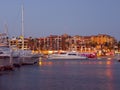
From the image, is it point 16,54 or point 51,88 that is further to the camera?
point 16,54

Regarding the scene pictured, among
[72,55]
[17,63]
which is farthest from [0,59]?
[72,55]

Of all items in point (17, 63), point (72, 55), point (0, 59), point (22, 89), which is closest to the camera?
point (22, 89)

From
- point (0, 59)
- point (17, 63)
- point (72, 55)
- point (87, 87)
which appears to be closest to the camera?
point (87, 87)

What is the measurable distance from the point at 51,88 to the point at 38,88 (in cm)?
112

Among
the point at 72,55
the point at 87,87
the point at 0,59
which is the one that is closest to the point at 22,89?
the point at 87,87

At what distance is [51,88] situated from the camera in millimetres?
35844

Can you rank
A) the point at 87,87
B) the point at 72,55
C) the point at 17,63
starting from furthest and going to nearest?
the point at 72,55 < the point at 17,63 < the point at 87,87

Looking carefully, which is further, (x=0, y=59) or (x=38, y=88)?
(x=0, y=59)

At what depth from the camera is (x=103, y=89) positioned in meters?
35.0

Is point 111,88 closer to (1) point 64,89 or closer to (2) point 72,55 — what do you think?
(1) point 64,89

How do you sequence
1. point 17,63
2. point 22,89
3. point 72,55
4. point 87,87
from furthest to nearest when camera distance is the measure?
point 72,55
point 17,63
point 87,87
point 22,89

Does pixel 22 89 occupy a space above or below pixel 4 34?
below

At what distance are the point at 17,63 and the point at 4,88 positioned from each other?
36285 mm

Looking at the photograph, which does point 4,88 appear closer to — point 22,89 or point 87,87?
point 22,89
